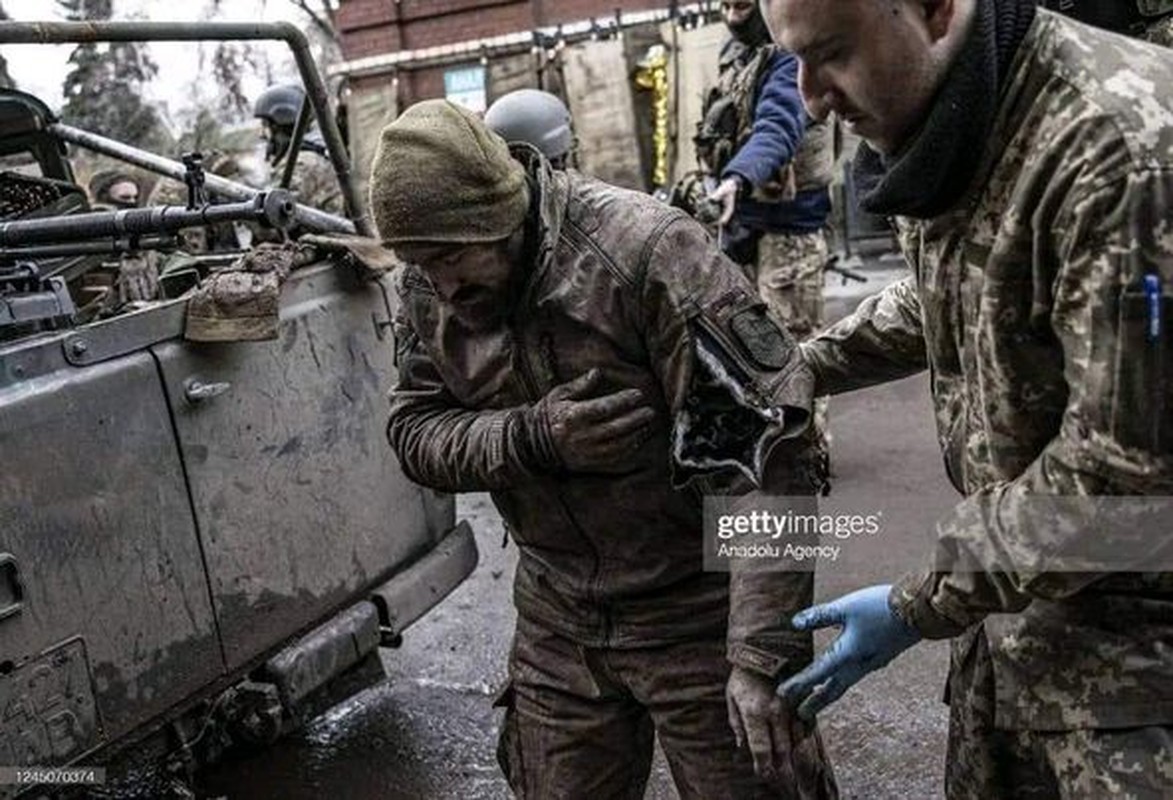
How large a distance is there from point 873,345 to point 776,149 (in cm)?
277

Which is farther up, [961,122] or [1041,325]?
[961,122]

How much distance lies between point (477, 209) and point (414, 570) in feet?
5.79

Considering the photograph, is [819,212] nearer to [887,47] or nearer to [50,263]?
[50,263]

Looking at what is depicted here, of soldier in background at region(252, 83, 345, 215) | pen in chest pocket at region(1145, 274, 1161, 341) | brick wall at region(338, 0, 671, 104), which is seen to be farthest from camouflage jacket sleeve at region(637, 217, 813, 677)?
brick wall at region(338, 0, 671, 104)

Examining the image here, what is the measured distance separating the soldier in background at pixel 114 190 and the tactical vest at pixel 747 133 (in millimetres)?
3448

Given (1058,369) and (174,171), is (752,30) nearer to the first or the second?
(174,171)

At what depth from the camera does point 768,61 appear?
16.0 feet

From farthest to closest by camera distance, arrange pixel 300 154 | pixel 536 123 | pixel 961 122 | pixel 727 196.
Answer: pixel 300 154, pixel 536 123, pixel 727 196, pixel 961 122

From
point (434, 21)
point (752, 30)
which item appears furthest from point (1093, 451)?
point (434, 21)

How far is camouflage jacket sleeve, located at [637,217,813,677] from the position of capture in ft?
6.31

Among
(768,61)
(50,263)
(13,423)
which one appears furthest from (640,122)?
(13,423)

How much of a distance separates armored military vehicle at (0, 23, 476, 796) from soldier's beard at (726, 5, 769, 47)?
1976mm

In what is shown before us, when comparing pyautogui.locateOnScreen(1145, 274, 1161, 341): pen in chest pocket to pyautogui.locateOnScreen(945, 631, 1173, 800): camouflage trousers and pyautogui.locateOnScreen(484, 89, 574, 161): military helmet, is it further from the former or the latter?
pyautogui.locateOnScreen(484, 89, 574, 161): military helmet

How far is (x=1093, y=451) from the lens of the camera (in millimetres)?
1357
